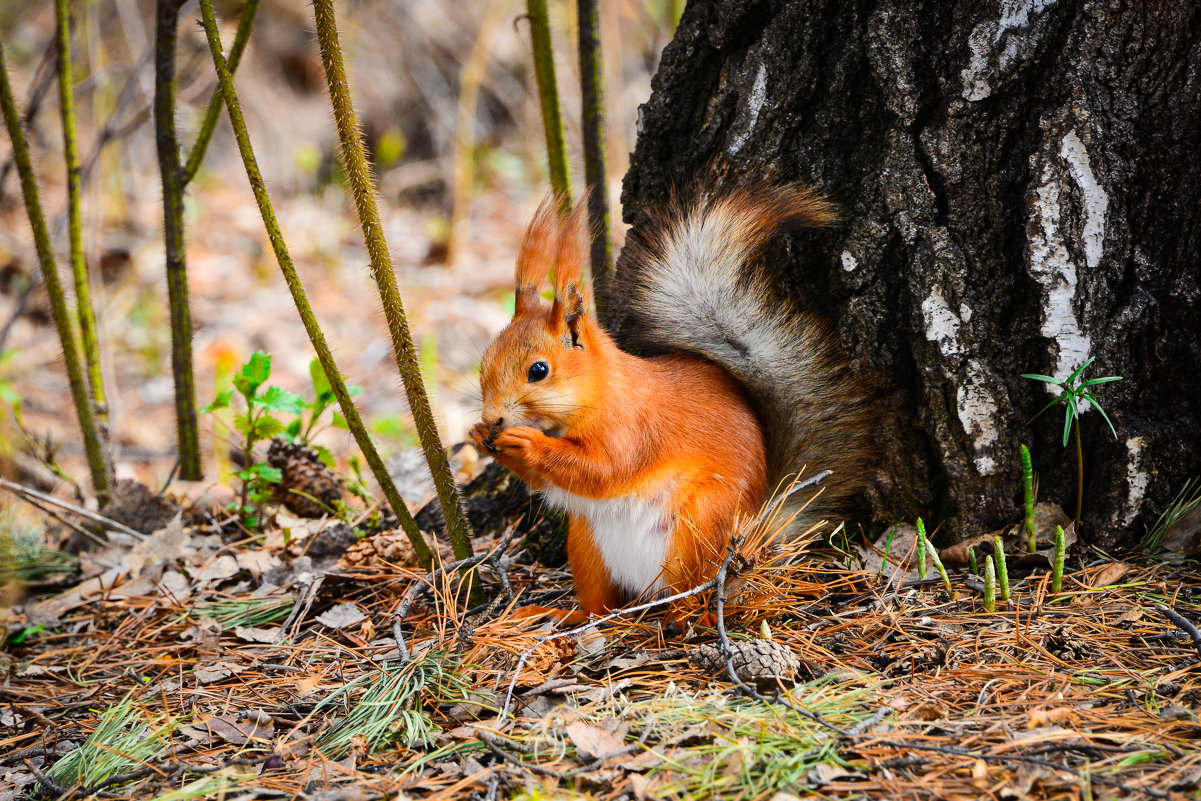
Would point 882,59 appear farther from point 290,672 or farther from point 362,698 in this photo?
point 290,672

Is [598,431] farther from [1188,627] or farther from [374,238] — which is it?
[1188,627]

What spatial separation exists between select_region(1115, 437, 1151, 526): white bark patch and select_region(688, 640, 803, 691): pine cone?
66 cm

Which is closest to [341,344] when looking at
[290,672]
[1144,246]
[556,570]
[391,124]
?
[391,124]

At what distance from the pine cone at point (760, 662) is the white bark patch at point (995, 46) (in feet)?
3.05

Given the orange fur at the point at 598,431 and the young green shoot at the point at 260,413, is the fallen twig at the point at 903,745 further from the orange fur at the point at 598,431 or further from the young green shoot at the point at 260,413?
the young green shoot at the point at 260,413

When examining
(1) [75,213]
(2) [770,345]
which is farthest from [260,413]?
(2) [770,345]

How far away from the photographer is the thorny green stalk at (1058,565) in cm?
141

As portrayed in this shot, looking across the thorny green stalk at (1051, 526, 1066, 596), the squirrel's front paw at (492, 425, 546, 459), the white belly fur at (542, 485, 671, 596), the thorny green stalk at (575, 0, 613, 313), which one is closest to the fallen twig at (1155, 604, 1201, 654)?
the thorny green stalk at (1051, 526, 1066, 596)

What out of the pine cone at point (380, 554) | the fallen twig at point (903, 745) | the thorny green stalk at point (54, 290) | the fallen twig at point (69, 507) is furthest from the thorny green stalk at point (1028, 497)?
the thorny green stalk at point (54, 290)

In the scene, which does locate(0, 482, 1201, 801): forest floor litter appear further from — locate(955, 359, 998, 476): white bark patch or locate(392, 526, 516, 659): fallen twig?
locate(955, 359, 998, 476): white bark patch

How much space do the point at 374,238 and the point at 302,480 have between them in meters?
0.99

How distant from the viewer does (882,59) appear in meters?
1.53

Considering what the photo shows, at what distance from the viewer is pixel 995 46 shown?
4.78 feet

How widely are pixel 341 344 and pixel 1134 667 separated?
341 cm
